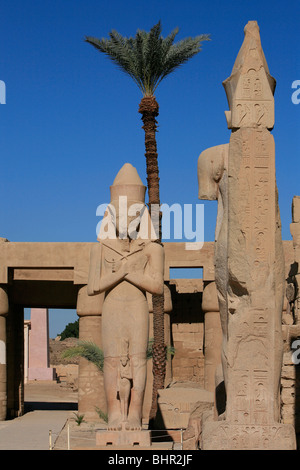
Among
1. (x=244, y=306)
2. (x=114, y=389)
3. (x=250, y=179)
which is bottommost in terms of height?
(x=114, y=389)

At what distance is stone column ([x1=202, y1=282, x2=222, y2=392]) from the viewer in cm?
1755

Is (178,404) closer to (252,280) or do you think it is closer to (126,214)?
(126,214)

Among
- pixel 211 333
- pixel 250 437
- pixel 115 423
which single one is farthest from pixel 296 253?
pixel 211 333

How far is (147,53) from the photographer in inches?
743

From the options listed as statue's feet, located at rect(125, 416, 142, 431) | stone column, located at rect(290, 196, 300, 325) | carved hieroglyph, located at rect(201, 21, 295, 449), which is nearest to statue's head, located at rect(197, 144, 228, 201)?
carved hieroglyph, located at rect(201, 21, 295, 449)

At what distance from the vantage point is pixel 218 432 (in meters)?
6.53

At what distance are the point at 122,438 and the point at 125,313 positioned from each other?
1346 millimetres

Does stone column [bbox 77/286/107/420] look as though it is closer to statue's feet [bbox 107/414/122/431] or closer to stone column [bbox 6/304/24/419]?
stone column [bbox 6/304/24/419]

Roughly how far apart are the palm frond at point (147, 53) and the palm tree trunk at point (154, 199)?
0.61 meters

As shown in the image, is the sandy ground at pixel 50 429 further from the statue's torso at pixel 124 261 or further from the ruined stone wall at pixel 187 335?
the ruined stone wall at pixel 187 335

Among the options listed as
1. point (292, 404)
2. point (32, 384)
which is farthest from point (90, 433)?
point (32, 384)
